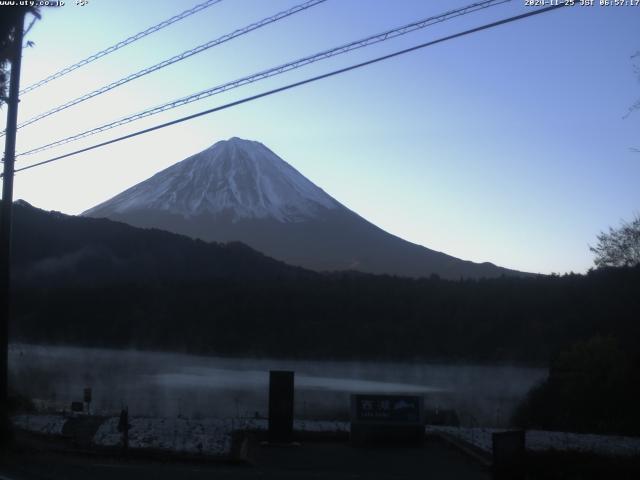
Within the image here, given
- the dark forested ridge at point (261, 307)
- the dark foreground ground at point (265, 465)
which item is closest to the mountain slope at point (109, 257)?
the dark forested ridge at point (261, 307)

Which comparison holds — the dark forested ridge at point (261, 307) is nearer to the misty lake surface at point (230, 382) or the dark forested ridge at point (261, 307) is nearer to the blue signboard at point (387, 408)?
the misty lake surface at point (230, 382)

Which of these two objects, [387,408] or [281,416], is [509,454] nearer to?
[281,416]

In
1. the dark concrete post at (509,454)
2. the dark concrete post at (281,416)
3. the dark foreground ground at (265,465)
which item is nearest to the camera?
the dark concrete post at (509,454)

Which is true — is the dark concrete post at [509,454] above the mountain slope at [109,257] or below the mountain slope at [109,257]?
below

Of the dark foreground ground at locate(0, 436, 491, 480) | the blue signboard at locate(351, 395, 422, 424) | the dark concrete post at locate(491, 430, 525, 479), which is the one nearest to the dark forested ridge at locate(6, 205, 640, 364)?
the blue signboard at locate(351, 395, 422, 424)

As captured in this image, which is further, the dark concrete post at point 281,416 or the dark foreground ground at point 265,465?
the dark concrete post at point 281,416

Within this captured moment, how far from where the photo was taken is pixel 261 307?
3778 centimetres

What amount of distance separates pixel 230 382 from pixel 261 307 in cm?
896

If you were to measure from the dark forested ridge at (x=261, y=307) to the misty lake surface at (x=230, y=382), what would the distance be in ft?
4.47

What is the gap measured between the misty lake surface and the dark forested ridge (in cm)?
136

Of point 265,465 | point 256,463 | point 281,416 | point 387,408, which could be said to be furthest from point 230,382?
point 265,465

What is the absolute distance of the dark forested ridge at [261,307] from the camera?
112ft

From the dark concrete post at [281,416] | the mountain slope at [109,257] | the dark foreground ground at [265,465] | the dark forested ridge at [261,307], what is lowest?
the dark foreground ground at [265,465]

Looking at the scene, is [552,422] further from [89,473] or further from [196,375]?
[89,473]
